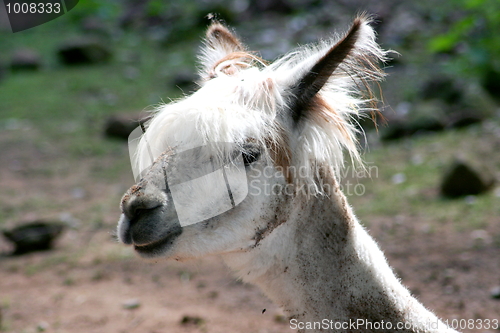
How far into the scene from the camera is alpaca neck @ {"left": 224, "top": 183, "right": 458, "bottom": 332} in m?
2.08

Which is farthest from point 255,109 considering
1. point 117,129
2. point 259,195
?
point 117,129

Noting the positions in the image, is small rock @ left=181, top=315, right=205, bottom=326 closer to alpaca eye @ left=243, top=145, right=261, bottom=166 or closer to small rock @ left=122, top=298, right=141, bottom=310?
small rock @ left=122, top=298, right=141, bottom=310

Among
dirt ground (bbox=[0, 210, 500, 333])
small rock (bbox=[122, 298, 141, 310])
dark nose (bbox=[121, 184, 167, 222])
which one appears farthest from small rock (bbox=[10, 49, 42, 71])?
dark nose (bbox=[121, 184, 167, 222])

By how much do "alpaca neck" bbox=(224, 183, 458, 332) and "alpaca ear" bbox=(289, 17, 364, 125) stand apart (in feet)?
1.24

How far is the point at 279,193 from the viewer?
6.79 feet

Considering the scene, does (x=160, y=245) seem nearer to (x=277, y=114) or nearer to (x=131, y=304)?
(x=277, y=114)

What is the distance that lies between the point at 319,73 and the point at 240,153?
0.43 metres

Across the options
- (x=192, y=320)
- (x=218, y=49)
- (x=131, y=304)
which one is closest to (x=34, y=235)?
(x=131, y=304)

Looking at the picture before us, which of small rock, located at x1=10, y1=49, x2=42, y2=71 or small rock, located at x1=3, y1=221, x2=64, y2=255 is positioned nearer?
small rock, located at x1=3, y1=221, x2=64, y2=255

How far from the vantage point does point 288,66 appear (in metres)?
2.28

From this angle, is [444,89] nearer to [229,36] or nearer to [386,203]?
[386,203]

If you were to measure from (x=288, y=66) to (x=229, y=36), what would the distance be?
504 millimetres

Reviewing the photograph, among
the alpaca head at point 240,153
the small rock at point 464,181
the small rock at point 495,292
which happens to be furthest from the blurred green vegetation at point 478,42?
the alpaca head at point 240,153

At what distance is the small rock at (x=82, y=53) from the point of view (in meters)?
10.9
